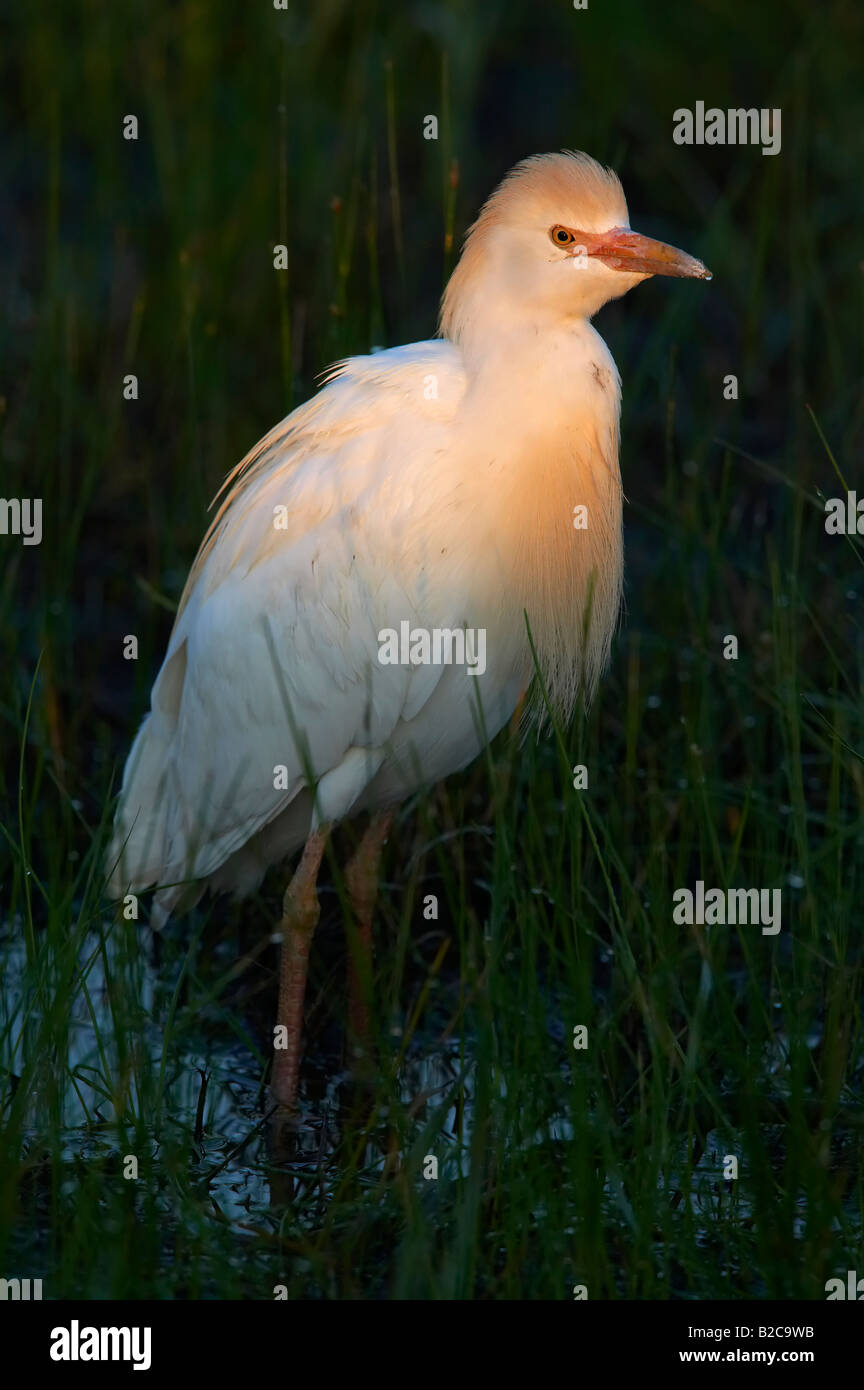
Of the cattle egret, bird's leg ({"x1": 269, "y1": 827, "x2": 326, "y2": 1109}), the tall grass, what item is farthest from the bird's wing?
the tall grass

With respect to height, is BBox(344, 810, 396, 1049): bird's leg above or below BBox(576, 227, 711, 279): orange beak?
below

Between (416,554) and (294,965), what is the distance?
100 centimetres

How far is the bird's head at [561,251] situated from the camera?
3.39 metres

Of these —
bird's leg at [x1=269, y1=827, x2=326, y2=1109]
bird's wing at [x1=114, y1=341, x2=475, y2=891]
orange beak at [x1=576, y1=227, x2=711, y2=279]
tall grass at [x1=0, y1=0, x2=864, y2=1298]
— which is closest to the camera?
tall grass at [x1=0, y1=0, x2=864, y2=1298]

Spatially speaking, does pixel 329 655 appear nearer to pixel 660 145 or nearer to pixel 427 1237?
pixel 427 1237

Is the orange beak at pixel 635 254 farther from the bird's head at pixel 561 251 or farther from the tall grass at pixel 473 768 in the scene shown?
the tall grass at pixel 473 768

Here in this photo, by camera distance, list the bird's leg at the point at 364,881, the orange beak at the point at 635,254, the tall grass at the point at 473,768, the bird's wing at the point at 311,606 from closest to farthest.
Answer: the tall grass at the point at 473,768
the orange beak at the point at 635,254
the bird's wing at the point at 311,606
the bird's leg at the point at 364,881

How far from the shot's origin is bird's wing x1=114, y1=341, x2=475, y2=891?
3543mm

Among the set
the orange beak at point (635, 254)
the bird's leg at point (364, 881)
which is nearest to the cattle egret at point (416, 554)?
the orange beak at point (635, 254)

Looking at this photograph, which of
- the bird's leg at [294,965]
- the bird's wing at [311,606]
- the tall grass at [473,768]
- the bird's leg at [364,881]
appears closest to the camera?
the tall grass at [473,768]

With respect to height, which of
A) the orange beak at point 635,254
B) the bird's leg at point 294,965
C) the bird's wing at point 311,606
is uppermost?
the orange beak at point 635,254

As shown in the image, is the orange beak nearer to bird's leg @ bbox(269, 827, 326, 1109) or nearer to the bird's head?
the bird's head

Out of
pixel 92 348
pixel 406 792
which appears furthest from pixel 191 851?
pixel 92 348

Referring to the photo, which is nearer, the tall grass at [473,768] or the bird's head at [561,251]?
the tall grass at [473,768]
